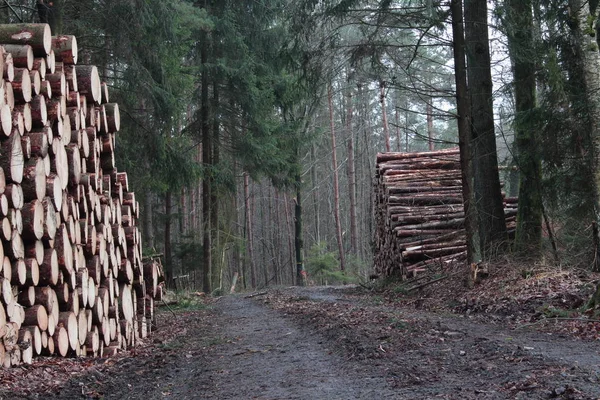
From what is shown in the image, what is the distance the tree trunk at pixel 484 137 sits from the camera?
38.0 feet

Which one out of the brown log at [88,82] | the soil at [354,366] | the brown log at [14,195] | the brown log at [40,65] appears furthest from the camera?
the brown log at [88,82]

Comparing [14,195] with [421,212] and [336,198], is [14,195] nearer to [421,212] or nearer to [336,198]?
[421,212]

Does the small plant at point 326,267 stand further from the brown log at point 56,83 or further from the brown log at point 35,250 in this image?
the brown log at point 35,250

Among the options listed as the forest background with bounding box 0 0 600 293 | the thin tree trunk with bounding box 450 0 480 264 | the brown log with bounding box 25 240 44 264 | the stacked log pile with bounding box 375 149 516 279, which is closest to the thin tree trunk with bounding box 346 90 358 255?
the forest background with bounding box 0 0 600 293

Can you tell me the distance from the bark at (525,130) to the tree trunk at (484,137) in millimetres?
451

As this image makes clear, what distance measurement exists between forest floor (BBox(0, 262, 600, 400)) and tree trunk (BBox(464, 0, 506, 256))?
204 centimetres

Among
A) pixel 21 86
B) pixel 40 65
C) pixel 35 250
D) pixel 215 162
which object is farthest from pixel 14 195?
pixel 215 162

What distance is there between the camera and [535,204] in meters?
11.3

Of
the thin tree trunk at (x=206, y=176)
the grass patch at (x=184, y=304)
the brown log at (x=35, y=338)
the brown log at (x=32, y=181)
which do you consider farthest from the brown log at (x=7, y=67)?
the thin tree trunk at (x=206, y=176)

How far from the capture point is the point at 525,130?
10500mm

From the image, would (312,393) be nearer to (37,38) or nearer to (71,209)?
(71,209)

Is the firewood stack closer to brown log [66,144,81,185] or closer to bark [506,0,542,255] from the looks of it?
brown log [66,144,81,185]

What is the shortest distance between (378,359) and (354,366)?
26 centimetres

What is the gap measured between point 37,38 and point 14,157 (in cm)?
150
